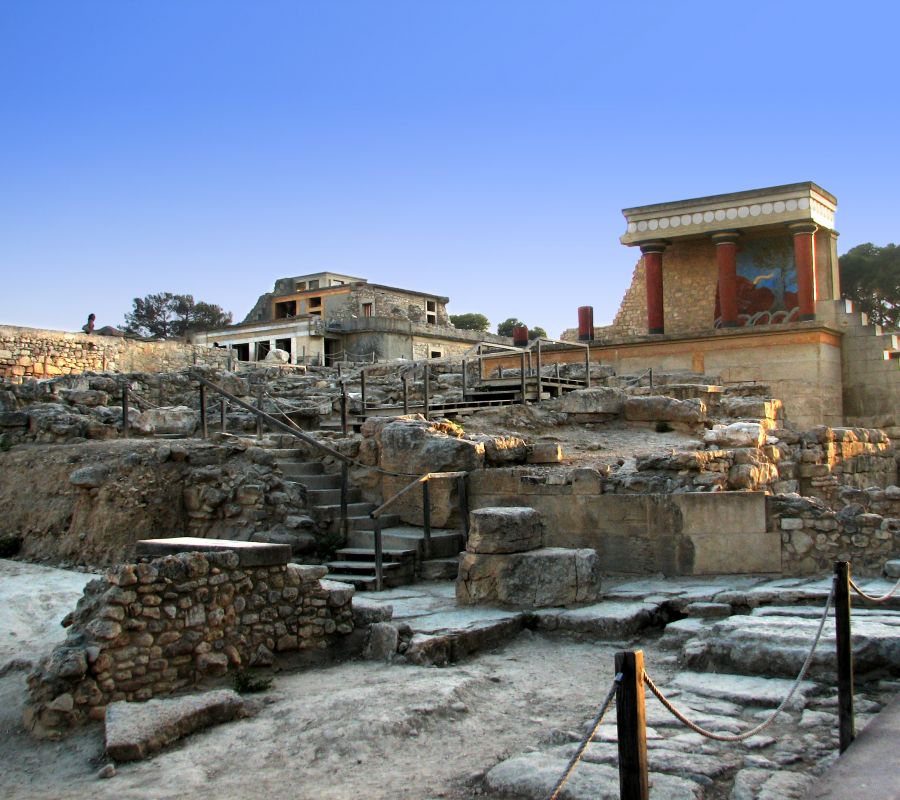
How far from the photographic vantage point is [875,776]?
13.5 feet

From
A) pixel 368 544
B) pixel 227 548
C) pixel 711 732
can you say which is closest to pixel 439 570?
pixel 368 544

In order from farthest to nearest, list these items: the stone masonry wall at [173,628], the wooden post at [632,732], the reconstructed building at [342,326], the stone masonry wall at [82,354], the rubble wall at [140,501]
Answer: the reconstructed building at [342,326], the stone masonry wall at [82,354], the rubble wall at [140,501], the stone masonry wall at [173,628], the wooden post at [632,732]

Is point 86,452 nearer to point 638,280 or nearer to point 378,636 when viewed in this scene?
point 378,636

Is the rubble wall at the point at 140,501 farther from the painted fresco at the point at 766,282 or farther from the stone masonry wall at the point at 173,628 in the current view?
the painted fresco at the point at 766,282

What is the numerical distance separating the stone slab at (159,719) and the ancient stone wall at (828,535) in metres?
5.52

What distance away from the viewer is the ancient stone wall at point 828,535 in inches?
333

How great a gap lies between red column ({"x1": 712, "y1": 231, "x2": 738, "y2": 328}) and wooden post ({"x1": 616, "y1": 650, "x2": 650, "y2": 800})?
68.1ft

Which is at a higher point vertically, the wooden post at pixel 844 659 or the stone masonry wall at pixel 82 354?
the stone masonry wall at pixel 82 354

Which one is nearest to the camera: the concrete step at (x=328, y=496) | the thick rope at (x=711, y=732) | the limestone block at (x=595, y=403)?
the thick rope at (x=711, y=732)

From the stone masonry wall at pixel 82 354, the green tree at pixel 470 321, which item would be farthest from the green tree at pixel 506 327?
the stone masonry wall at pixel 82 354

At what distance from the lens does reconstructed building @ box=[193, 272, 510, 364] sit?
1750 inches

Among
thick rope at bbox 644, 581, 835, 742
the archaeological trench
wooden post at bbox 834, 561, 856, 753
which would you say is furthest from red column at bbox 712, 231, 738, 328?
thick rope at bbox 644, 581, 835, 742

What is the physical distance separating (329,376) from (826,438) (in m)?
16.2

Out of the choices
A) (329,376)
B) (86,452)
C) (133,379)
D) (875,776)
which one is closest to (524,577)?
(875,776)
